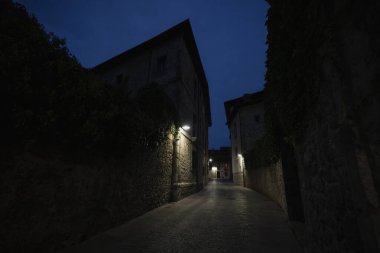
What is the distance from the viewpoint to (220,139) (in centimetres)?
19512

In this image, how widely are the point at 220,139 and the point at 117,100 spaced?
19489 centimetres

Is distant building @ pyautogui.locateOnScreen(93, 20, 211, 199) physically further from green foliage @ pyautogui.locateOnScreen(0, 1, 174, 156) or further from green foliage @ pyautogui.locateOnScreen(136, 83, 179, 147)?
green foliage @ pyautogui.locateOnScreen(0, 1, 174, 156)

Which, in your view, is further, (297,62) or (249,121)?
(249,121)

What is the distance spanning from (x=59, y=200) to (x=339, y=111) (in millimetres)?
4230

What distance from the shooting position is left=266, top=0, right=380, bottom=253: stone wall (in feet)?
3.95

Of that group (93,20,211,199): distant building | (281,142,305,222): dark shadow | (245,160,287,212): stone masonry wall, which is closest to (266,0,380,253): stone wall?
(281,142,305,222): dark shadow

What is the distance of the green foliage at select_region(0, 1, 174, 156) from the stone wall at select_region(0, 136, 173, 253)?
0.36m

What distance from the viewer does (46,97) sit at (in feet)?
9.14

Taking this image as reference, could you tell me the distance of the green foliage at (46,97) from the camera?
2.49m

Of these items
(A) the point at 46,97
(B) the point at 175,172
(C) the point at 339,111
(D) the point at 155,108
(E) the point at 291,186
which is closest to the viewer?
(C) the point at 339,111

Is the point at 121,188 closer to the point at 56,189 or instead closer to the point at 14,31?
the point at 56,189

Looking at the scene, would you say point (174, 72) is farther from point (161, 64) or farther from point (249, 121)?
point (249, 121)

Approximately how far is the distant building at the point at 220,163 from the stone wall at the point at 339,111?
35.4 m

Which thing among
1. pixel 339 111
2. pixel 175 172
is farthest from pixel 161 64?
pixel 339 111
